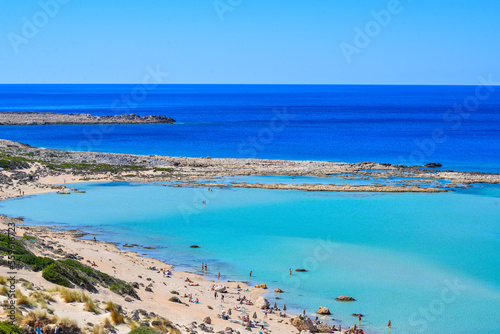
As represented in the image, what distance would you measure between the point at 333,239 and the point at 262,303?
14674mm

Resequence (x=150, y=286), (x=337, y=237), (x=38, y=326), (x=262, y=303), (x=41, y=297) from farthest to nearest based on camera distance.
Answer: (x=337, y=237), (x=150, y=286), (x=262, y=303), (x=41, y=297), (x=38, y=326)

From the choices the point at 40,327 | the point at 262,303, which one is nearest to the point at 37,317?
the point at 40,327

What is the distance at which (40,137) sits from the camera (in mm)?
103312

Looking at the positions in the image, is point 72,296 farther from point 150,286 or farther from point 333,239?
point 333,239

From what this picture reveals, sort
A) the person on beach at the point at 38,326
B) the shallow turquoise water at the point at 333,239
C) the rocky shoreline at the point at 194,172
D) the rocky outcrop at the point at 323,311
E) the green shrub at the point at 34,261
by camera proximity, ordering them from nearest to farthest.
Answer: the person on beach at the point at 38,326 → the green shrub at the point at 34,261 → the rocky outcrop at the point at 323,311 → the shallow turquoise water at the point at 333,239 → the rocky shoreline at the point at 194,172

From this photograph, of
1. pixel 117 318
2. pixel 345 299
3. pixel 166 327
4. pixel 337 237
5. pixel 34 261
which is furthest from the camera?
pixel 337 237

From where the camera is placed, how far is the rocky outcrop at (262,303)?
24.1m

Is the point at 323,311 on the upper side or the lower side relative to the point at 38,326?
upper

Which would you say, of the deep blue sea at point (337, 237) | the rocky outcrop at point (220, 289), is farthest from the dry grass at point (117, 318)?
the deep blue sea at point (337, 237)

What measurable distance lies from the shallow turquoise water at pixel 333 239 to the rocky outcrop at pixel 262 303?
151 cm

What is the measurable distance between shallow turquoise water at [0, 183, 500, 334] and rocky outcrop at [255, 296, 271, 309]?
151cm

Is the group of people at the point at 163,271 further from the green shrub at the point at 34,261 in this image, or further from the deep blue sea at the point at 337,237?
the green shrub at the point at 34,261

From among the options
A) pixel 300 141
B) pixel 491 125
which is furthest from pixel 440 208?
pixel 491 125

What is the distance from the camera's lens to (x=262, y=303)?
2422cm
